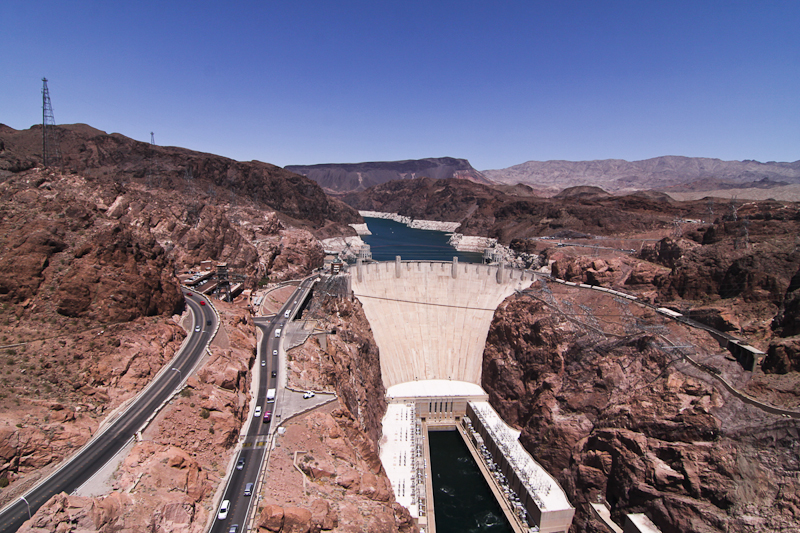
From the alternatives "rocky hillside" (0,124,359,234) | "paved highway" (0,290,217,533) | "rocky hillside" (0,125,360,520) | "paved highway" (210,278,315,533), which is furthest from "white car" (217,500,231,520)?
"rocky hillside" (0,124,359,234)

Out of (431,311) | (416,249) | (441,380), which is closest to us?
(441,380)

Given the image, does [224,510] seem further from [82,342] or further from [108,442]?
[82,342]

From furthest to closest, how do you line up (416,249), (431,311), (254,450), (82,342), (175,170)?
(416,249), (175,170), (431,311), (82,342), (254,450)

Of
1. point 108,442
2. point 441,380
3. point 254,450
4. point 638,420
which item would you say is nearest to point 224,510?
point 254,450

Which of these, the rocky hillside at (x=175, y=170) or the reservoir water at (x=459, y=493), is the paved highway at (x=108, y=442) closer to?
the reservoir water at (x=459, y=493)

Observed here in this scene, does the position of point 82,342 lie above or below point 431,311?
above

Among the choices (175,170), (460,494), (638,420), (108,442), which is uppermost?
(175,170)

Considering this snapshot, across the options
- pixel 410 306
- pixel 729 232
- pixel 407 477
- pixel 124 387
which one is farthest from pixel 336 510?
pixel 729 232
